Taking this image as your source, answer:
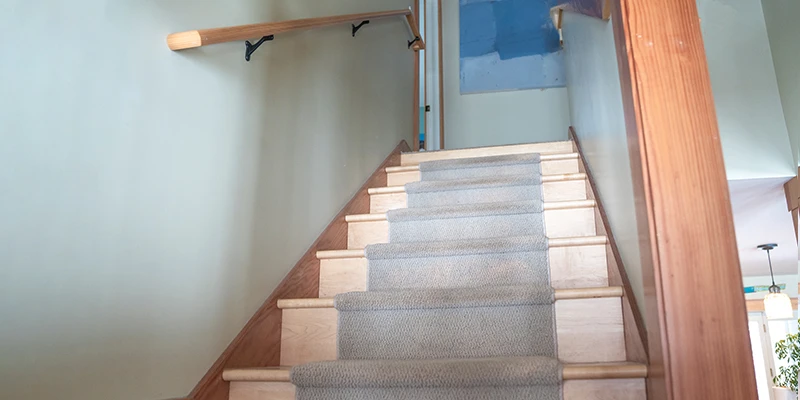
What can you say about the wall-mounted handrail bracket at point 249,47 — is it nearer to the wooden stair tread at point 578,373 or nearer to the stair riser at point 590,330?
the wooden stair tread at point 578,373

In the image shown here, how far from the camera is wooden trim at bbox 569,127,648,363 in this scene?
111 cm

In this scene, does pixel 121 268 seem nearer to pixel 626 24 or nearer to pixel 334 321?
pixel 334 321

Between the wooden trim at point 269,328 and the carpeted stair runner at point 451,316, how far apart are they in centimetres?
18

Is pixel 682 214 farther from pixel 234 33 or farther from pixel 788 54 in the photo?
pixel 788 54

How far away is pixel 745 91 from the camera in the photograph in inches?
111

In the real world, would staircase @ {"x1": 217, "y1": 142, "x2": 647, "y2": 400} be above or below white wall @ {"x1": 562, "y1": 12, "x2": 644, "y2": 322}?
below

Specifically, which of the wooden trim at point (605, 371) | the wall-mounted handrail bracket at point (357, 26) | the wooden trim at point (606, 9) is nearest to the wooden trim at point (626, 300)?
the wooden trim at point (605, 371)

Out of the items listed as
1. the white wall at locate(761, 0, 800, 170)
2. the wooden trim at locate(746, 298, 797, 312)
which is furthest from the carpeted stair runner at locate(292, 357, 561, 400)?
the wooden trim at locate(746, 298, 797, 312)

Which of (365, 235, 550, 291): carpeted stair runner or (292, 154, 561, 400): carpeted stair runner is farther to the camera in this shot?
(365, 235, 550, 291): carpeted stair runner

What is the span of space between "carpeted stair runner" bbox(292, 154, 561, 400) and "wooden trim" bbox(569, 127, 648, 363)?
17 centimetres

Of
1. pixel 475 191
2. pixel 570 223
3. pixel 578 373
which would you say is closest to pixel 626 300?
pixel 578 373

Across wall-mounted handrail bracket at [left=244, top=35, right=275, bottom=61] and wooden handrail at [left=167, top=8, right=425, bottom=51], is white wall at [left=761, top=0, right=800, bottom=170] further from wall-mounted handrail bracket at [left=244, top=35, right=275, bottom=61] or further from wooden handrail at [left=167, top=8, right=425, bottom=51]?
wall-mounted handrail bracket at [left=244, top=35, right=275, bottom=61]

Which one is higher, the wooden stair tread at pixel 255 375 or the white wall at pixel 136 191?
the white wall at pixel 136 191

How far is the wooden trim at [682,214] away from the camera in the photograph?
0.76 metres
